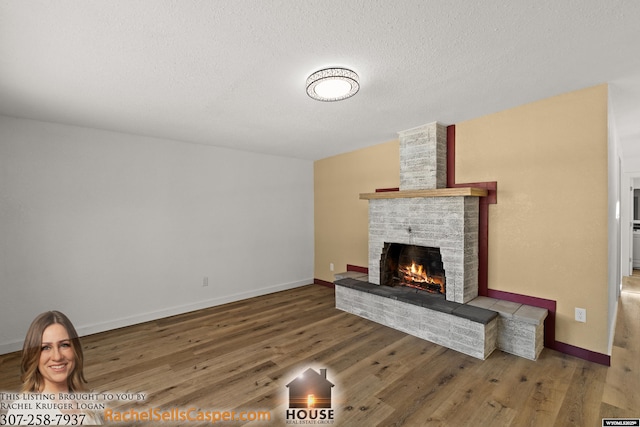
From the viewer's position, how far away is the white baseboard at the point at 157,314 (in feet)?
9.58

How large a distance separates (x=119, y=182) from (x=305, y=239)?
2982 mm

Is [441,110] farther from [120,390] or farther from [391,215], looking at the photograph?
[120,390]

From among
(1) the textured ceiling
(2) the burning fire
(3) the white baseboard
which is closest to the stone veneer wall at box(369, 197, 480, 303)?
(2) the burning fire

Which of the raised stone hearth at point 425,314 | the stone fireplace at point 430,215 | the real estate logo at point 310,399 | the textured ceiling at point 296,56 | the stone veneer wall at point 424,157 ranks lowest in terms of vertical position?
the real estate logo at point 310,399

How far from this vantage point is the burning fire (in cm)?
348

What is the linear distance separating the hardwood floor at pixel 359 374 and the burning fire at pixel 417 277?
0.73 m

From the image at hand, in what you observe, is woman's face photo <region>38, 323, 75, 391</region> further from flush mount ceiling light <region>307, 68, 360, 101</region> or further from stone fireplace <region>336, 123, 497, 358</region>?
stone fireplace <region>336, 123, 497, 358</region>

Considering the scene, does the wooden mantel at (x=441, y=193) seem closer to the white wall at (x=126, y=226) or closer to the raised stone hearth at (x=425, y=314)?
the raised stone hearth at (x=425, y=314)

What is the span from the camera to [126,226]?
3.53 m

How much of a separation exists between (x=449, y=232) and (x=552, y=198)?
95 cm

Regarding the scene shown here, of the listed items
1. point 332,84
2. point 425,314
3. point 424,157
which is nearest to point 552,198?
point 424,157

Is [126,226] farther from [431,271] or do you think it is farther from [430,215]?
[431,271]

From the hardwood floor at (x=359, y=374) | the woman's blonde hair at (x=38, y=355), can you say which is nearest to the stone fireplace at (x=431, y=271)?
the hardwood floor at (x=359, y=374)

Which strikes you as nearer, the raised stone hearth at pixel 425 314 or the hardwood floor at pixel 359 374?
the hardwood floor at pixel 359 374
